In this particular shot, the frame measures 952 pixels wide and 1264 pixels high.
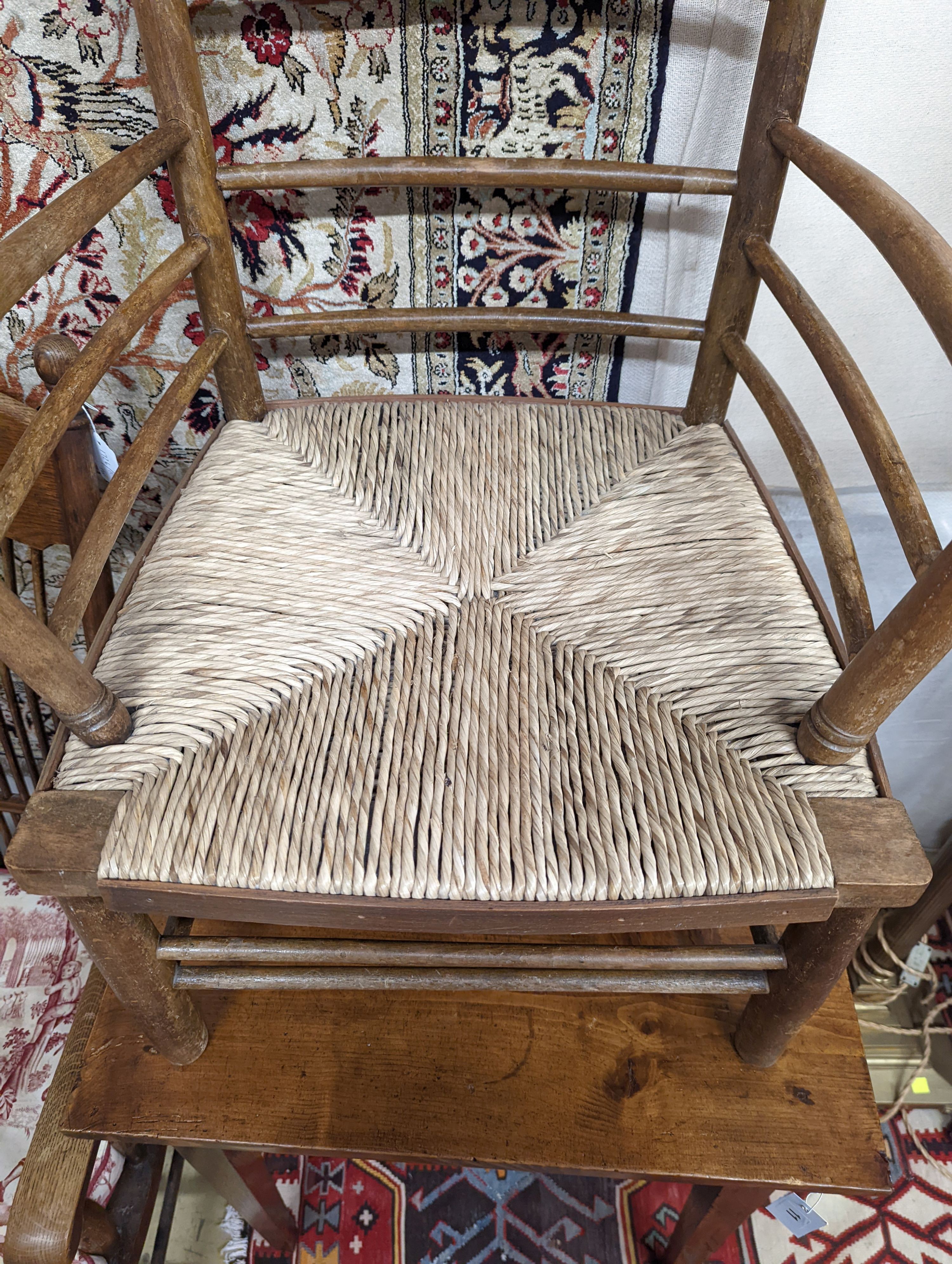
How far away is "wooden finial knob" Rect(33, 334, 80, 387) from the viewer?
1.96ft

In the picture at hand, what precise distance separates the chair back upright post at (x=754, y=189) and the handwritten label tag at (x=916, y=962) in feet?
2.71

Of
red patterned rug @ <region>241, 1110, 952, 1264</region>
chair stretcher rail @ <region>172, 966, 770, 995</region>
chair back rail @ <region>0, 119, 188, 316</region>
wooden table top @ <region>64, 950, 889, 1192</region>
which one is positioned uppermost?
chair back rail @ <region>0, 119, 188, 316</region>

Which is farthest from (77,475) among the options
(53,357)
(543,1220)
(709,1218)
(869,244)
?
(543,1220)

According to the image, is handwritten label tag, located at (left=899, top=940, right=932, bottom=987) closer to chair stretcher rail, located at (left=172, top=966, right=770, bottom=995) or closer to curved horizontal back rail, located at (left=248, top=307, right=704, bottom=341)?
chair stretcher rail, located at (left=172, top=966, right=770, bottom=995)

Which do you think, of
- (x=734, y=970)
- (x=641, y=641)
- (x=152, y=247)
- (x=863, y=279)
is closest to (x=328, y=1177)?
(x=734, y=970)

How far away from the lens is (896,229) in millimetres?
413

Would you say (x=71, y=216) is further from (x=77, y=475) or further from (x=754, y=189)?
(x=754, y=189)

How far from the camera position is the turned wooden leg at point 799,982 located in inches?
19.9

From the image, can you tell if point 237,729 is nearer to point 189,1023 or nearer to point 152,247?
point 189,1023

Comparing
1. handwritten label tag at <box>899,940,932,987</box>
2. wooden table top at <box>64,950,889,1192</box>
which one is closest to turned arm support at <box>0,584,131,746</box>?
wooden table top at <box>64,950,889,1192</box>

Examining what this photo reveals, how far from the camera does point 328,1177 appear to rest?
1.02 meters

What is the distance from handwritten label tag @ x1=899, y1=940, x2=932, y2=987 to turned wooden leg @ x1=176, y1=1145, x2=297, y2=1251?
83 centimetres

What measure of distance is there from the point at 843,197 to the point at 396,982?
577 millimetres

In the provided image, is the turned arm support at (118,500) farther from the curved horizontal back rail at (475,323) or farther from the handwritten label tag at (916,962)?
the handwritten label tag at (916,962)
